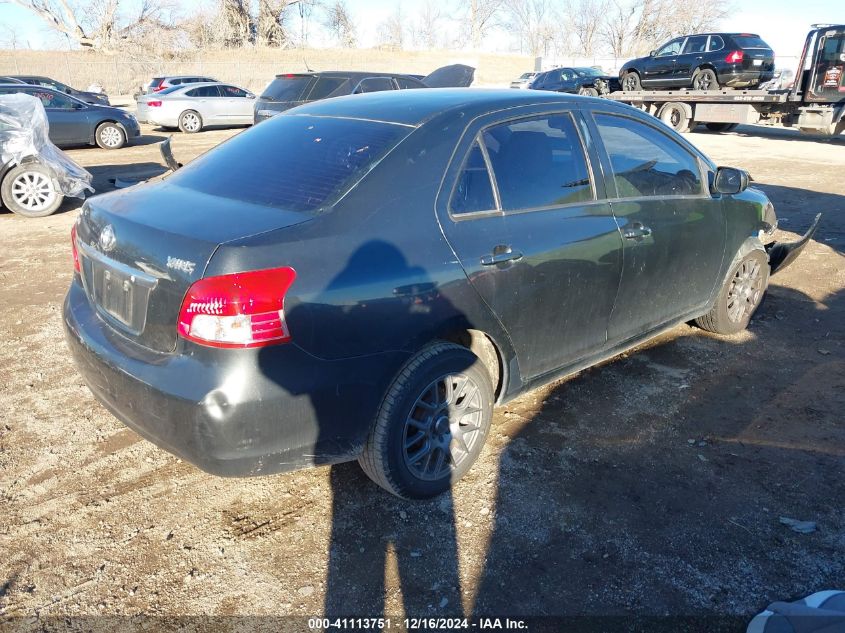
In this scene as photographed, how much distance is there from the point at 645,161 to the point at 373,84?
9.61 m

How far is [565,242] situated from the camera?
3320mm

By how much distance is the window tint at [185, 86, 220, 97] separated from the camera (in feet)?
66.3

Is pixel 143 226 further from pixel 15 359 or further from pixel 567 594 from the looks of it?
pixel 15 359

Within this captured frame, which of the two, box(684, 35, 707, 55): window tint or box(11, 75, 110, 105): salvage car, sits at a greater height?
box(684, 35, 707, 55): window tint

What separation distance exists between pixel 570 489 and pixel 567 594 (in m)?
0.68

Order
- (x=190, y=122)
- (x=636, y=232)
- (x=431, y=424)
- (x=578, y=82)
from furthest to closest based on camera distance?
(x=578, y=82)
(x=190, y=122)
(x=636, y=232)
(x=431, y=424)

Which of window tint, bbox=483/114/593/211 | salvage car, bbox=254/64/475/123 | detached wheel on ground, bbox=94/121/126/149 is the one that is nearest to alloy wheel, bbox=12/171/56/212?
salvage car, bbox=254/64/475/123

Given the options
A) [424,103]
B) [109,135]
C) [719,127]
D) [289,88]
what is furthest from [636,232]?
[719,127]

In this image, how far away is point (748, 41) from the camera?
18484 mm

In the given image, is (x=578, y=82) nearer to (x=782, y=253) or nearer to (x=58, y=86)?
(x=58, y=86)

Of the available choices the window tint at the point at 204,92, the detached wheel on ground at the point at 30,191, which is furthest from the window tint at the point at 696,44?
the detached wheel on ground at the point at 30,191

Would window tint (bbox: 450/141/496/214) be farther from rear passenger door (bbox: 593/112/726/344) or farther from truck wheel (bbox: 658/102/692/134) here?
truck wheel (bbox: 658/102/692/134)

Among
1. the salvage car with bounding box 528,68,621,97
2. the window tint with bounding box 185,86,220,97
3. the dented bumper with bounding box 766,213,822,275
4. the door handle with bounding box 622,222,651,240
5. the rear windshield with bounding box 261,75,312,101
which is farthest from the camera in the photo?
the salvage car with bounding box 528,68,621,97

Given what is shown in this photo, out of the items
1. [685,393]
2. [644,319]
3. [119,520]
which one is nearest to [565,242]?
[644,319]
